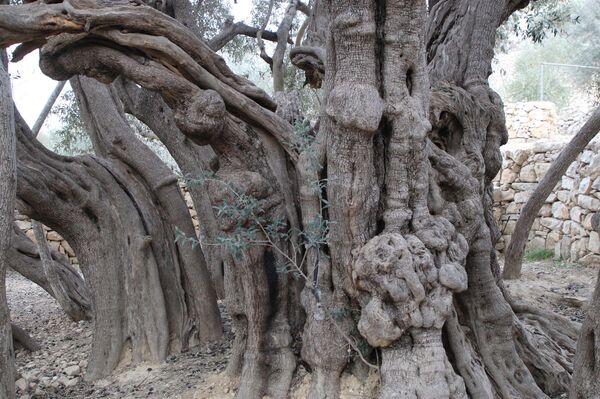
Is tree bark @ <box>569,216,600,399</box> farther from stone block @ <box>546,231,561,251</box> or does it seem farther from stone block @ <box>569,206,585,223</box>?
stone block @ <box>546,231,561,251</box>

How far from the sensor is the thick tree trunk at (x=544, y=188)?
22.0ft

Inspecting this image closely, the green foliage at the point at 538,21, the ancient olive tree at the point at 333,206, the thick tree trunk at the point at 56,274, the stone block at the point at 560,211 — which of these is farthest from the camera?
the stone block at the point at 560,211

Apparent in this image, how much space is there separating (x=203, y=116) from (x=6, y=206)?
1255 millimetres

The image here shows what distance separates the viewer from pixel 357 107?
9.96 feet

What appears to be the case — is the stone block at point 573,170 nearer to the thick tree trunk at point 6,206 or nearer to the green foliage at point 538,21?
the green foliage at point 538,21

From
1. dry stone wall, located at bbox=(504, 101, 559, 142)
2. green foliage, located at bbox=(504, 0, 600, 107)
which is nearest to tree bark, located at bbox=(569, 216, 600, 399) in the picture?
green foliage, located at bbox=(504, 0, 600, 107)

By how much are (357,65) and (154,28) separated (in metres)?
1.37

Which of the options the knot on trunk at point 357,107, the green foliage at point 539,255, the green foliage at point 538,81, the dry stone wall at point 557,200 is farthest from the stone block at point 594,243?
the green foliage at point 538,81

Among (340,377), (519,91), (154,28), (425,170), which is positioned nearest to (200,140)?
(154,28)

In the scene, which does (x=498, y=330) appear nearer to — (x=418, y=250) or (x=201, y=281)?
(x=418, y=250)

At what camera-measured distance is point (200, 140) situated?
141 inches

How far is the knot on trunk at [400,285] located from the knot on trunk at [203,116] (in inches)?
47.6

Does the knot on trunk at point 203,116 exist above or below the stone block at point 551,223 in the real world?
above

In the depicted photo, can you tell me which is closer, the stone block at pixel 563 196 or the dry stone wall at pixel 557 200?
the dry stone wall at pixel 557 200
